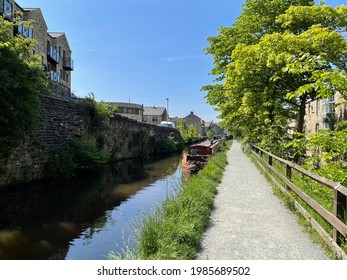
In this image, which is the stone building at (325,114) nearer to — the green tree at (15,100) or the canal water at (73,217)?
the canal water at (73,217)

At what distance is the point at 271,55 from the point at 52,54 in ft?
90.4

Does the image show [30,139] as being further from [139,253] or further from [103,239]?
[139,253]

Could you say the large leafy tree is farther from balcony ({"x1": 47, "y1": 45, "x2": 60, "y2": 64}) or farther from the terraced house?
balcony ({"x1": 47, "y1": 45, "x2": 60, "y2": 64})

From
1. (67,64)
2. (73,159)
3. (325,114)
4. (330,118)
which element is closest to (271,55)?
(73,159)

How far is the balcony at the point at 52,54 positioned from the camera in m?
32.7

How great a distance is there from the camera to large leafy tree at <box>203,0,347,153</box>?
12.6 m

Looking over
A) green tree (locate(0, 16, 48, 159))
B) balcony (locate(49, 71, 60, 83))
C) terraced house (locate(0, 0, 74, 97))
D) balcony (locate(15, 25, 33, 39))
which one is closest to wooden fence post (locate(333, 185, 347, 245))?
green tree (locate(0, 16, 48, 159))

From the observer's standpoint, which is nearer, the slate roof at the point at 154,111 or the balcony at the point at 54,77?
the balcony at the point at 54,77

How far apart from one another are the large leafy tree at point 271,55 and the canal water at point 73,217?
20.7 ft

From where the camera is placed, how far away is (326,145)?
4.90m

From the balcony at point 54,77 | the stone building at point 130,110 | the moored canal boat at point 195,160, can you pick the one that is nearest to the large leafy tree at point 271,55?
the moored canal boat at point 195,160

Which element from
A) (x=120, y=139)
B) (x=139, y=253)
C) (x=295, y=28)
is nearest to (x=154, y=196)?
(x=139, y=253)

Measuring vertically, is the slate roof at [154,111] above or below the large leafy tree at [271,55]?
above

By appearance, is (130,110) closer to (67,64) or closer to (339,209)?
(67,64)
